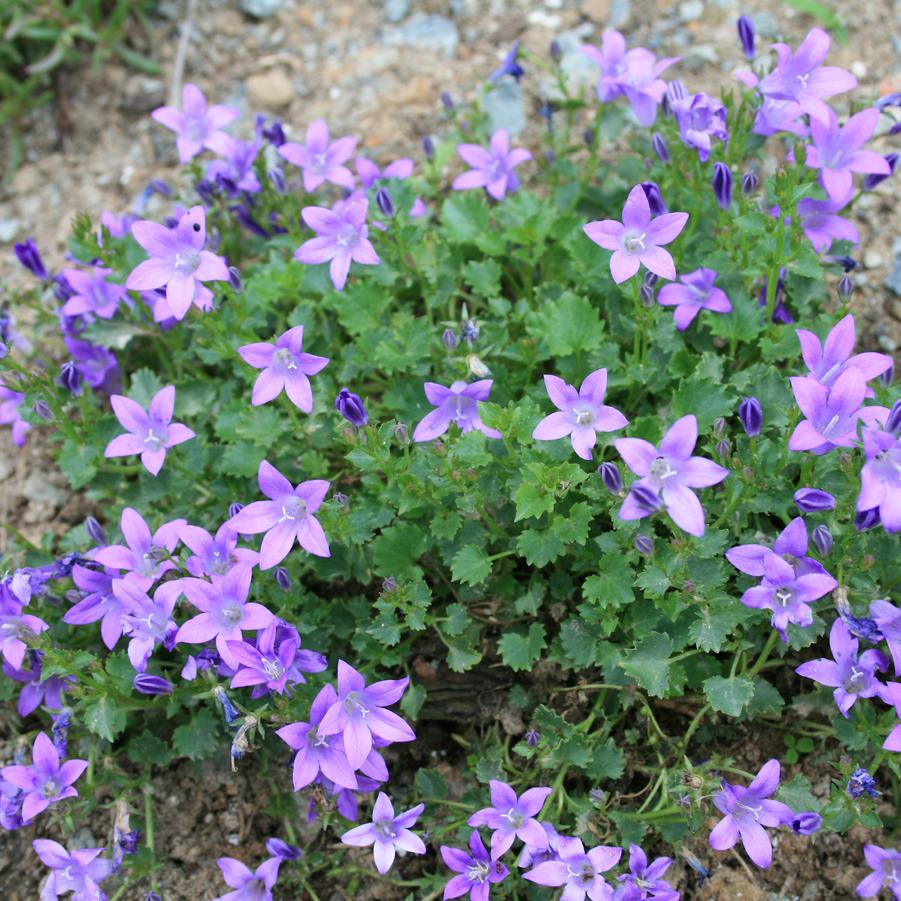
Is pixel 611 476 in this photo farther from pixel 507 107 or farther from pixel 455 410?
pixel 507 107

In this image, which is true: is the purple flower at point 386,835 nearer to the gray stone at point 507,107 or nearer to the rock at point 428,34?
the gray stone at point 507,107

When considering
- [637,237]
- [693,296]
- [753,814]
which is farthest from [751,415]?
[753,814]

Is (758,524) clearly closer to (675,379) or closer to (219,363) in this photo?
(675,379)

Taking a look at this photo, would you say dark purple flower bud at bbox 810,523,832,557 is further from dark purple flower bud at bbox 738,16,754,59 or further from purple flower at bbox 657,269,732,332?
dark purple flower bud at bbox 738,16,754,59

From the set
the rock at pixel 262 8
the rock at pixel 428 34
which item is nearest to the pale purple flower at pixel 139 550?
the rock at pixel 428 34

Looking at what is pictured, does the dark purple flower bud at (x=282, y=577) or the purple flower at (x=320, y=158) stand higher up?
the purple flower at (x=320, y=158)
